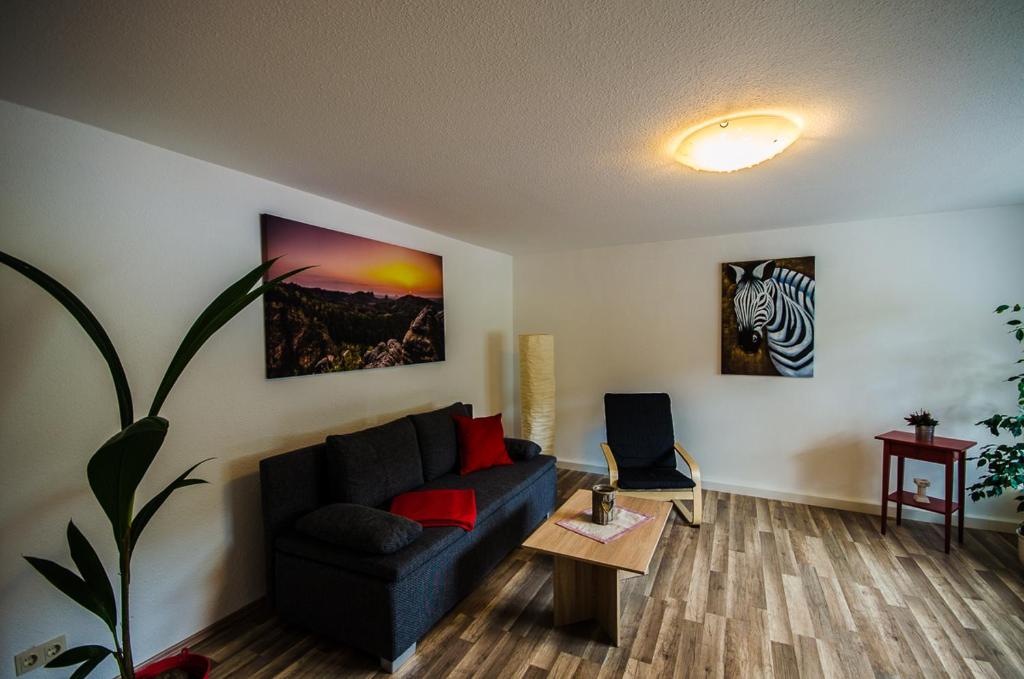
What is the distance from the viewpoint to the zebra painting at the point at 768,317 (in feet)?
12.2

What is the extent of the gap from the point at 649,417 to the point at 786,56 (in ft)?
10.2

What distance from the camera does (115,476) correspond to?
1.20 meters

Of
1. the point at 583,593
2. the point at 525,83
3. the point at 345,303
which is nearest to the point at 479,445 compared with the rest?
the point at 583,593

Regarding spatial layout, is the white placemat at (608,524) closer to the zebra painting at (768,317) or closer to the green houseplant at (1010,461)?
the zebra painting at (768,317)

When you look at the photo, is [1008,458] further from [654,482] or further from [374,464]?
[374,464]

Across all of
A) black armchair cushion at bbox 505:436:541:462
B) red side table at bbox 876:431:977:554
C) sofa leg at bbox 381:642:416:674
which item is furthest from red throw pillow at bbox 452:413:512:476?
red side table at bbox 876:431:977:554

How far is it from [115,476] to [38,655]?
1.22 metres

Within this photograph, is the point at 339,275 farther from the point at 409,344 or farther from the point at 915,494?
the point at 915,494

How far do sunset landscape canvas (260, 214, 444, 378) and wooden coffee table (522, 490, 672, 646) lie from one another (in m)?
1.73

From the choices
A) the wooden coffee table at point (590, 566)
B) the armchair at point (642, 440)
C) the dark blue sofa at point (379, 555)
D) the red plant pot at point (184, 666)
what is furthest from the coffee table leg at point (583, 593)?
the red plant pot at point (184, 666)

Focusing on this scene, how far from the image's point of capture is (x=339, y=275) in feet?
9.37

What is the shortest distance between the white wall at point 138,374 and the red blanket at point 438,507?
756 mm

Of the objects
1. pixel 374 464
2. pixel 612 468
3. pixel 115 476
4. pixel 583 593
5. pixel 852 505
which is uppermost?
pixel 115 476

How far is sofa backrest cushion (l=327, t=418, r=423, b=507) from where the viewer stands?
242 cm
